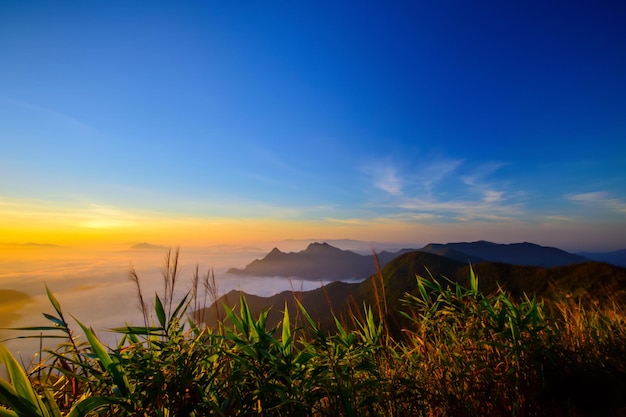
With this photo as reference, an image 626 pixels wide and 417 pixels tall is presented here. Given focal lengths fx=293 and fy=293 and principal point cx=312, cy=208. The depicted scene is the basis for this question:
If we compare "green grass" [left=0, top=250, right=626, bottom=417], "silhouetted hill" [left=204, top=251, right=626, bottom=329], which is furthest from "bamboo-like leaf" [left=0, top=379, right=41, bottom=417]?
"silhouetted hill" [left=204, top=251, right=626, bottom=329]

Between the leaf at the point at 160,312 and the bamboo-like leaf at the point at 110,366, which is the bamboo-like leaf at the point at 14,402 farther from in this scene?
the leaf at the point at 160,312

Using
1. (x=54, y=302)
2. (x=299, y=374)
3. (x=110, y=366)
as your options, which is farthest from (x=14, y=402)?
(x=299, y=374)

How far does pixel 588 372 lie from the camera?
2646mm

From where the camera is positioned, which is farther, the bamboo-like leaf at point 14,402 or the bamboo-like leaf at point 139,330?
the bamboo-like leaf at point 139,330

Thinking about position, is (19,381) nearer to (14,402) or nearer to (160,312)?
(14,402)

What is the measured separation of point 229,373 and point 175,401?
0.39 meters

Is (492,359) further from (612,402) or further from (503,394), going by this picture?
(612,402)

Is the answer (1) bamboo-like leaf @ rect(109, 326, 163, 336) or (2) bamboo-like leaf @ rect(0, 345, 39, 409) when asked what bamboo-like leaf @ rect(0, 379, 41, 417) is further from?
(1) bamboo-like leaf @ rect(109, 326, 163, 336)

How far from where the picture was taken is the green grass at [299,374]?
1895 millimetres

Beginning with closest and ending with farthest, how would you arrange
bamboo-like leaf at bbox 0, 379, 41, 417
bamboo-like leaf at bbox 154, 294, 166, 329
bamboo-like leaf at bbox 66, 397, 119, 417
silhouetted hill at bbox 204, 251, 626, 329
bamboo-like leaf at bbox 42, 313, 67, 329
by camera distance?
1. bamboo-like leaf at bbox 0, 379, 41, 417
2. bamboo-like leaf at bbox 66, 397, 119, 417
3. bamboo-like leaf at bbox 42, 313, 67, 329
4. bamboo-like leaf at bbox 154, 294, 166, 329
5. silhouetted hill at bbox 204, 251, 626, 329

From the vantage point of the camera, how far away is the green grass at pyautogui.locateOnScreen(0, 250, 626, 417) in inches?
74.6

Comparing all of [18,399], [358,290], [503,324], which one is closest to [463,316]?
[503,324]

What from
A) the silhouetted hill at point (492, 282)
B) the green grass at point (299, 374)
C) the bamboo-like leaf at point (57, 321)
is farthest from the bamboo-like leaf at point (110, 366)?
the silhouetted hill at point (492, 282)

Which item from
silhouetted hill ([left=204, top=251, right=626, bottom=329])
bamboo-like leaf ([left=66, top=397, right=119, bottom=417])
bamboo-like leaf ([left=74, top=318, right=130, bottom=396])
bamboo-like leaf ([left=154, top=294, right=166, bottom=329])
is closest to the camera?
bamboo-like leaf ([left=66, top=397, right=119, bottom=417])
